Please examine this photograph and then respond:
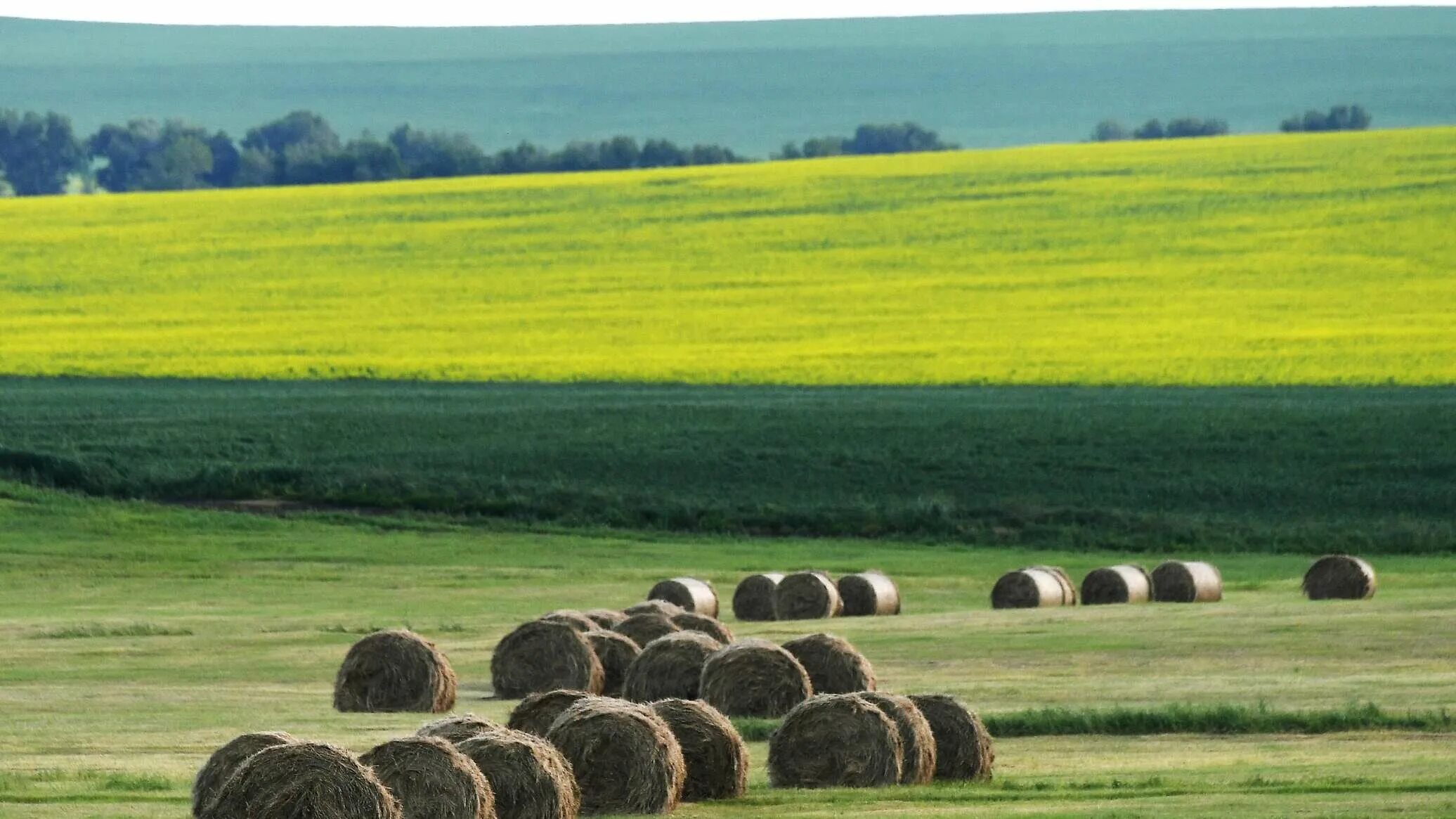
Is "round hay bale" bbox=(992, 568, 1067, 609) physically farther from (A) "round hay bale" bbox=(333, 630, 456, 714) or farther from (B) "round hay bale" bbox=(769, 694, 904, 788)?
(B) "round hay bale" bbox=(769, 694, 904, 788)

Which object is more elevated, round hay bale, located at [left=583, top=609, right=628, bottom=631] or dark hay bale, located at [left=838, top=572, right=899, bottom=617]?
round hay bale, located at [left=583, top=609, right=628, bottom=631]

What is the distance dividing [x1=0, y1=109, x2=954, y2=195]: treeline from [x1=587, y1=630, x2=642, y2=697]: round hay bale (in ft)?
251

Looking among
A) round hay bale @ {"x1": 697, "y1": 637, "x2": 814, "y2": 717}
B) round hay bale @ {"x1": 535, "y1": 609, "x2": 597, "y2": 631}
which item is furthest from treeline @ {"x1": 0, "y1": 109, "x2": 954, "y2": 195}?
round hay bale @ {"x1": 697, "y1": 637, "x2": 814, "y2": 717}

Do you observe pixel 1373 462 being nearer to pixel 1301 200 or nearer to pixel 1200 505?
pixel 1200 505

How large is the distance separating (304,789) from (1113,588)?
836 inches

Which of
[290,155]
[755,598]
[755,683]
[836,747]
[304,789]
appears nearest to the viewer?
[304,789]

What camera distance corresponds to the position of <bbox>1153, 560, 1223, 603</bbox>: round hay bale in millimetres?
33188

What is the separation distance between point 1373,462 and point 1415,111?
89641mm

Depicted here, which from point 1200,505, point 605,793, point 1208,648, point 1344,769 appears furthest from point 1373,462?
point 605,793

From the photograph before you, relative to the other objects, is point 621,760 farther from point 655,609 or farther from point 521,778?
point 655,609

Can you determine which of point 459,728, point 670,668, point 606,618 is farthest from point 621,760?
point 606,618

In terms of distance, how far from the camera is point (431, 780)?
1438 cm

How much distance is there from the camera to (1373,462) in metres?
44.3

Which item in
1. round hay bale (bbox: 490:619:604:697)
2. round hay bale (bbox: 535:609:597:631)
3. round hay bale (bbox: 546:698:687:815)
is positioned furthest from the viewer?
round hay bale (bbox: 535:609:597:631)
